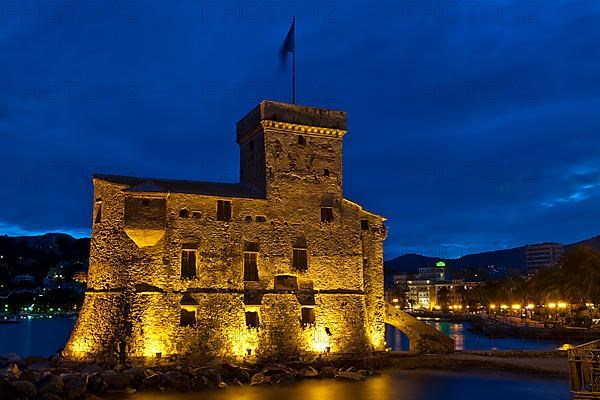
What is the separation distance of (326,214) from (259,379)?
434 inches

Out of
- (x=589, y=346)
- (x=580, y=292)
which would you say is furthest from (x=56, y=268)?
(x=589, y=346)

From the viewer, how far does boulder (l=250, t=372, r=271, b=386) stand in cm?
3125

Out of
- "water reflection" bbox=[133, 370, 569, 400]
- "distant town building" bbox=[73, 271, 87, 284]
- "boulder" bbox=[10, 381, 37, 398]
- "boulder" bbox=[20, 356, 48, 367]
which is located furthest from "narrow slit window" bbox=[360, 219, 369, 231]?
"distant town building" bbox=[73, 271, 87, 284]

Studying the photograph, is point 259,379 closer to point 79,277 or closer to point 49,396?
point 49,396

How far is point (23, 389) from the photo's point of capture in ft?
87.0

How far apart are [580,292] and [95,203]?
160 feet

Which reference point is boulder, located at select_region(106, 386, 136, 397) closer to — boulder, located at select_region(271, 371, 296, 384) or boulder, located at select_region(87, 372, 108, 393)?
boulder, located at select_region(87, 372, 108, 393)

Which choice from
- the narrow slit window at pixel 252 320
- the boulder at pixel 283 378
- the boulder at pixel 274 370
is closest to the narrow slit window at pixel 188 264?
the narrow slit window at pixel 252 320

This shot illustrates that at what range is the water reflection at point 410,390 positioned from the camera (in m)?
28.9

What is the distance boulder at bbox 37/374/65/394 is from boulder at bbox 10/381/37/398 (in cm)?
30

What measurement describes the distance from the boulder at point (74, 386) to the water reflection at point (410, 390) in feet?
8.36

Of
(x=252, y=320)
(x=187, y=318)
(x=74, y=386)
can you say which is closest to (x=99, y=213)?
(x=187, y=318)

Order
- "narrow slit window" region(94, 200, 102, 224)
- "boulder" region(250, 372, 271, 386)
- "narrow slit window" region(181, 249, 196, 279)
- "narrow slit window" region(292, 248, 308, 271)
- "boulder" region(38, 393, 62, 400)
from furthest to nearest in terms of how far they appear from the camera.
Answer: "narrow slit window" region(292, 248, 308, 271), "narrow slit window" region(94, 200, 102, 224), "narrow slit window" region(181, 249, 196, 279), "boulder" region(250, 372, 271, 386), "boulder" region(38, 393, 62, 400)

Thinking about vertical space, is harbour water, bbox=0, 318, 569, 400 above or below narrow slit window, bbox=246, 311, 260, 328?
below
